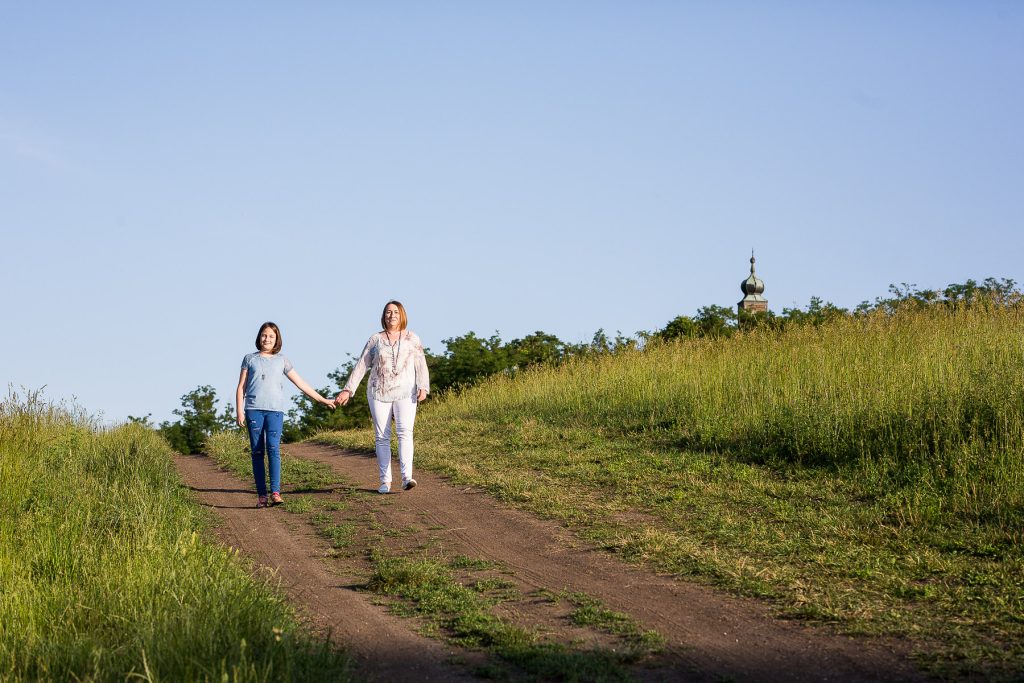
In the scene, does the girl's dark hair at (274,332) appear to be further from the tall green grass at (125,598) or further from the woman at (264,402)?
the tall green grass at (125,598)

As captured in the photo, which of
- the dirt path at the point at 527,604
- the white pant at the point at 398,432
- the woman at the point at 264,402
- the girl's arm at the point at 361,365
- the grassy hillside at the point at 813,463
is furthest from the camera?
the girl's arm at the point at 361,365

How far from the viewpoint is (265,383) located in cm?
1198

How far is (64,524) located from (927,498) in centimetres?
845

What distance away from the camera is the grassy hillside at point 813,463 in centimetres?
795

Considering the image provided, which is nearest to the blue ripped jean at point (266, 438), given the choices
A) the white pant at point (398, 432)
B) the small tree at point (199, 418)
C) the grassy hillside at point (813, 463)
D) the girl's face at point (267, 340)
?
the girl's face at point (267, 340)

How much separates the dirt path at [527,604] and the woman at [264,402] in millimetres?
467

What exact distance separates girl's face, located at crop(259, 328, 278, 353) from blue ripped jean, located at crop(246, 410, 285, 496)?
0.77m

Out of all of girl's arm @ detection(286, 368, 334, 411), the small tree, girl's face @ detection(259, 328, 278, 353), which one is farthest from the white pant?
the small tree

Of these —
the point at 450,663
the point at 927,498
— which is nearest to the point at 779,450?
the point at 927,498

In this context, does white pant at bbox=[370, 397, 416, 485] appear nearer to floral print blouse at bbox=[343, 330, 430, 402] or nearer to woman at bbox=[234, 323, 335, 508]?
floral print blouse at bbox=[343, 330, 430, 402]

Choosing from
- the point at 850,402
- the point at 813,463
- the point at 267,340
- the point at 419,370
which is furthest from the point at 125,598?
the point at 850,402

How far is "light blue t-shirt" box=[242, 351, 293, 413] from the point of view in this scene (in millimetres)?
11945

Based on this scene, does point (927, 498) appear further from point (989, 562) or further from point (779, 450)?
point (779, 450)

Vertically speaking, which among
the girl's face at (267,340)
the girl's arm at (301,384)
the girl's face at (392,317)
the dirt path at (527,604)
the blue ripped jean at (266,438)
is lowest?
the dirt path at (527,604)
